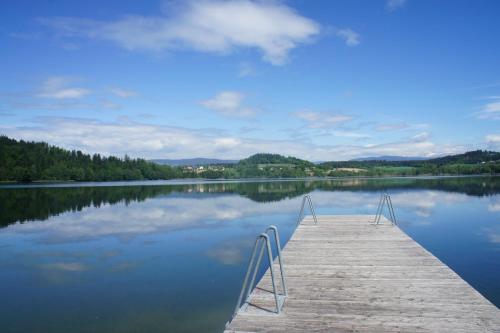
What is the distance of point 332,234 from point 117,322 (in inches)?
281

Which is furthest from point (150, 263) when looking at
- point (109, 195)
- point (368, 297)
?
point (109, 195)

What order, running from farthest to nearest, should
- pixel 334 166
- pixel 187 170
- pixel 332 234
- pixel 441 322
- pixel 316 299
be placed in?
pixel 187 170 < pixel 334 166 < pixel 332 234 < pixel 316 299 < pixel 441 322

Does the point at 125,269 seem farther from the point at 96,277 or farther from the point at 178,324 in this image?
the point at 178,324

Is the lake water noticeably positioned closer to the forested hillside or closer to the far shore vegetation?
the forested hillside

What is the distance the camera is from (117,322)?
6.71 m

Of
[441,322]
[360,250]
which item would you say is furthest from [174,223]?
[441,322]

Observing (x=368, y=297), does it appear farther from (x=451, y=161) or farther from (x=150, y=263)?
(x=451, y=161)

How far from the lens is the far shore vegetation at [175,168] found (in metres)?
94.8

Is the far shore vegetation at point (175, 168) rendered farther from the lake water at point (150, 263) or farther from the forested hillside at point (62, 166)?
the lake water at point (150, 263)

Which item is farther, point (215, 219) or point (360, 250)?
point (215, 219)

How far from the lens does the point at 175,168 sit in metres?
128

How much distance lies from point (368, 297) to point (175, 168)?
410ft

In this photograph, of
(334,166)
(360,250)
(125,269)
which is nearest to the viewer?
(360,250)

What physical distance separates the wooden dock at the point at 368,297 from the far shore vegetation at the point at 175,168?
3767 inches
